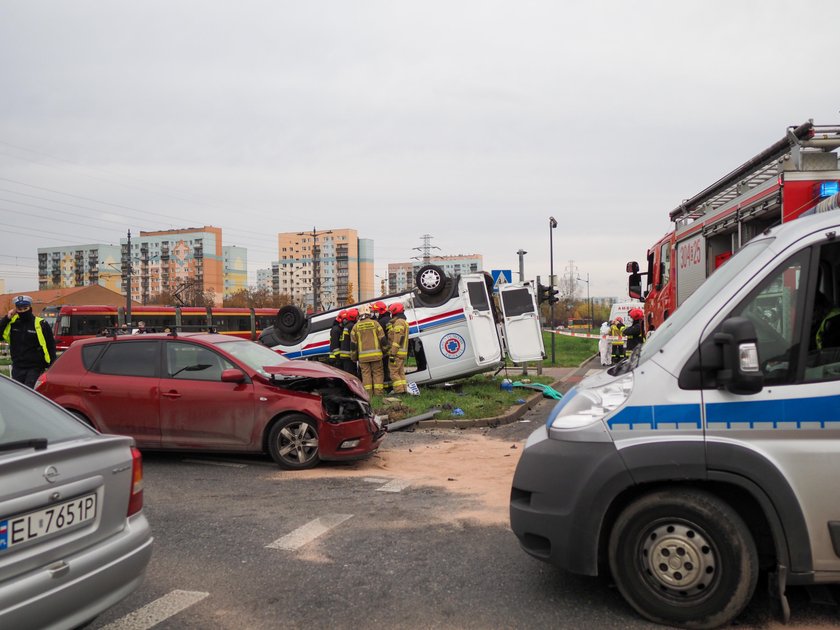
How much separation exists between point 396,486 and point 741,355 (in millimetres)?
4081

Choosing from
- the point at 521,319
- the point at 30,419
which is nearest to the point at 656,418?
the point at 30,419

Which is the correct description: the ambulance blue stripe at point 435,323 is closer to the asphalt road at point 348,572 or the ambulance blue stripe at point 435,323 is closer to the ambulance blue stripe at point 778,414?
the asphalt road at point 348,572

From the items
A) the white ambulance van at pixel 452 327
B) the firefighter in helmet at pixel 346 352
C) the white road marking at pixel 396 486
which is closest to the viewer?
the white road marking at pixel 396 486

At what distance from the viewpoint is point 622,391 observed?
3557 mm

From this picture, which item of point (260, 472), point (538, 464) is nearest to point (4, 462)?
point (538, 464)

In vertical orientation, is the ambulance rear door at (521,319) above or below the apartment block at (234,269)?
below

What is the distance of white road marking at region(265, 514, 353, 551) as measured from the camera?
4879 mm

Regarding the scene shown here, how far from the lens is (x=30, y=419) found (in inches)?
132

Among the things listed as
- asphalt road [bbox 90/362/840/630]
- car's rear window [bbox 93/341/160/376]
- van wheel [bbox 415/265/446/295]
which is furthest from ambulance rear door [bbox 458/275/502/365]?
asphalt road [bbox 90/362/840/630]

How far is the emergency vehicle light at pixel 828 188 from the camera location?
666 cm

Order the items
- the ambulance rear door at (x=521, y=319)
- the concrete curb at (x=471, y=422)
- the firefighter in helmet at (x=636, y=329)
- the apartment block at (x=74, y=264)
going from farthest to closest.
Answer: the apartment block at (x=74, y=264), the firefighter in helmet at (x=636, y=329), the ambulance rear door at (x=521, y=319), the concrete curb at (x=471, y=422)

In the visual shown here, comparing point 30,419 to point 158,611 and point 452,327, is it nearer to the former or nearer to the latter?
point 158,611

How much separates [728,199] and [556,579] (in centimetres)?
704

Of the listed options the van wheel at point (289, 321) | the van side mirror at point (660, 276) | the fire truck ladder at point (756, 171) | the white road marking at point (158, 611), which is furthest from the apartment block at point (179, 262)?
the white road marking at point (158, 611)
